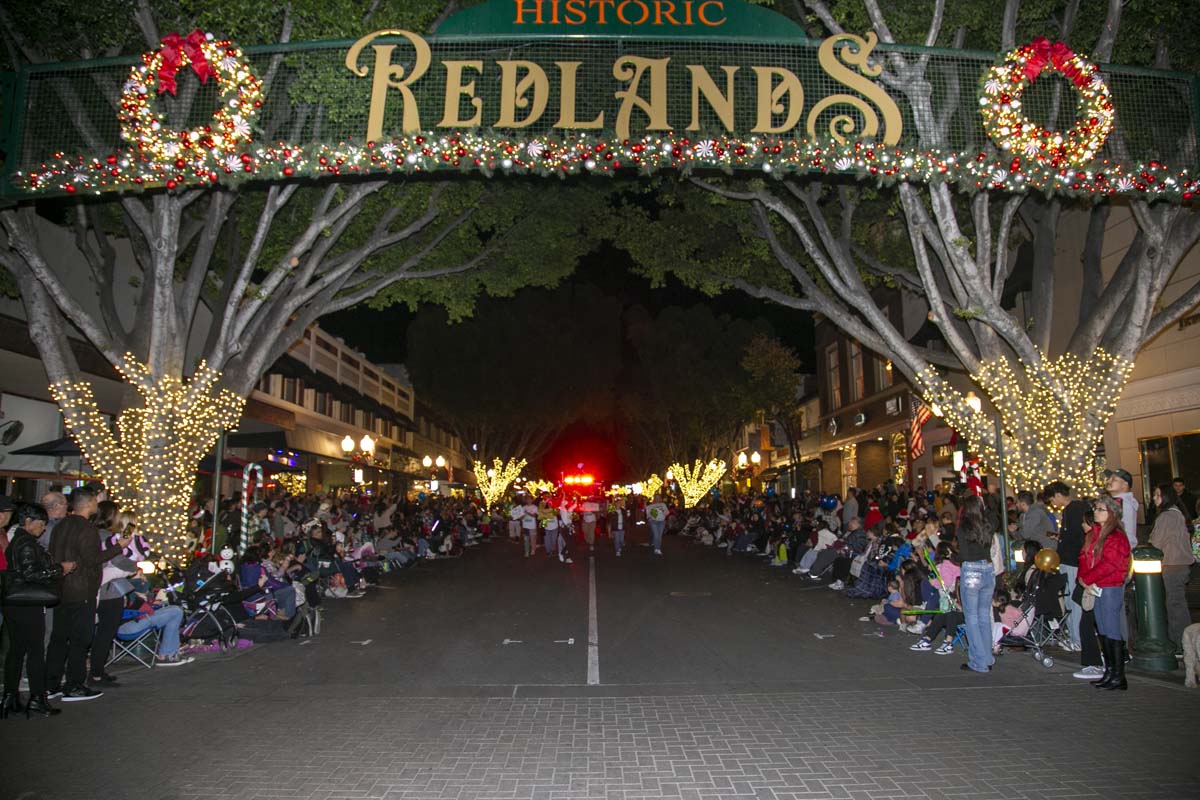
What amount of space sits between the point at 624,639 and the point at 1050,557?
5.04 meters

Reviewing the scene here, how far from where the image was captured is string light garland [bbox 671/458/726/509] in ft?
138

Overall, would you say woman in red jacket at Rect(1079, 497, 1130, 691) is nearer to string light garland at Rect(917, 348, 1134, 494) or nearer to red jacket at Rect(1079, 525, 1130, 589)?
red jacket at Rect(1079, 525, 1130, 589)

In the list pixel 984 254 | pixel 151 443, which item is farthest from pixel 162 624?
pixel 984 254

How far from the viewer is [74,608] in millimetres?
7348

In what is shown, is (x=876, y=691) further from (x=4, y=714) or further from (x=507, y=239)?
(x=507, y=239)

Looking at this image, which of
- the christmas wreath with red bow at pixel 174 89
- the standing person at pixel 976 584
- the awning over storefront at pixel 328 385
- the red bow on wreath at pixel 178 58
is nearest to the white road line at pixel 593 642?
the standing person at pixel 976 584

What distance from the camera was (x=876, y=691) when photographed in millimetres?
7367

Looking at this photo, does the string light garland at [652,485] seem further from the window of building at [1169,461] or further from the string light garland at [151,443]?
the string light garland at [151,443]

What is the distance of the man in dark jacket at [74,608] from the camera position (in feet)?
23.7

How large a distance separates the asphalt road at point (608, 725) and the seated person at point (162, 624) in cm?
45

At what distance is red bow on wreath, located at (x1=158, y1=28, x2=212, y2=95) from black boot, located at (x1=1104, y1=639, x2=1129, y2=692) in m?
10.5

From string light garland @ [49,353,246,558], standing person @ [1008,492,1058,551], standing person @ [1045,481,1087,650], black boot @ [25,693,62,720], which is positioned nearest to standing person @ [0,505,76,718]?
black boot @ [25,693,62,720]

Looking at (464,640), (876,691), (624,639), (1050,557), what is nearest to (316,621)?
(464,640)

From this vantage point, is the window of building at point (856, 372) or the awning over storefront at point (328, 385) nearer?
the awning over storefront at point (328, 385)
